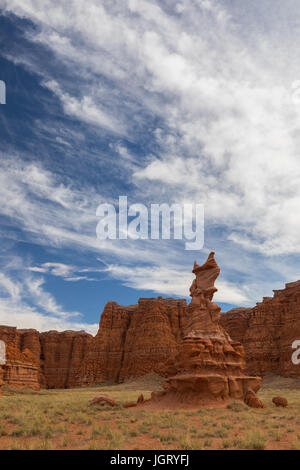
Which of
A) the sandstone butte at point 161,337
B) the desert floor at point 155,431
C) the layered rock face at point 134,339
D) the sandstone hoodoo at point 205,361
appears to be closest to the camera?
the desert floor at point 155,431

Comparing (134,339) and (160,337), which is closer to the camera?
(160,337)

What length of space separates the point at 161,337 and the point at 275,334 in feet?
76.0

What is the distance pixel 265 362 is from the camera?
217 feet

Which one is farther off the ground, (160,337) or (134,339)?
(160,337)

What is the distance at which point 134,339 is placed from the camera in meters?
77.3

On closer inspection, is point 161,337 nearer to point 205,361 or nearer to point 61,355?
point 61,355

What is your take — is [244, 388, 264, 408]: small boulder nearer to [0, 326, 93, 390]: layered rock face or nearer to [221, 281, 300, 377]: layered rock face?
[221, 281, 300, 377]: layered rock face

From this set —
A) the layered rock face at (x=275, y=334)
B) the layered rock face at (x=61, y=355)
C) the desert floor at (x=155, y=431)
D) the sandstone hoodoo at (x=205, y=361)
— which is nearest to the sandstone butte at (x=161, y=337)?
the layered rock face at (x=275, y=334)

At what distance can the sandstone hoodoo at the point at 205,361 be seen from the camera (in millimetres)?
19859

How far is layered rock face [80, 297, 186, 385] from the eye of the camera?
70375 millimetres

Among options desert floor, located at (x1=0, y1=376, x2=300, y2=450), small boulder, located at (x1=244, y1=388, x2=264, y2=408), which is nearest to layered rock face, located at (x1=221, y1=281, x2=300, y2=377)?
small boulder, located at (x1=244, y1=388, x2=264, y2=408)

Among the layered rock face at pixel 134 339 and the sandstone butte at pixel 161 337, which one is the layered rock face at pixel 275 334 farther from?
the layered rock face at pixel 134 339

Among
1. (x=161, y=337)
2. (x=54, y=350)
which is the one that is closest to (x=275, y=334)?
(x=161, y=337)

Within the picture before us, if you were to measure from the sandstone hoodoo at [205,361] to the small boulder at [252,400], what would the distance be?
44 centimetres
